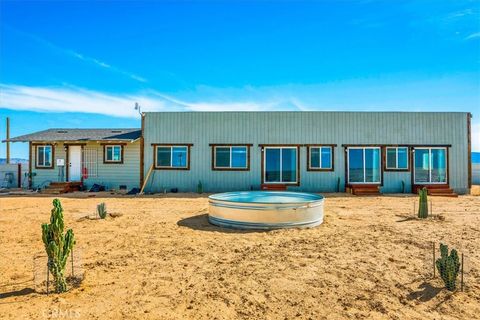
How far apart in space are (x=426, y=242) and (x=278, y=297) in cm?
425

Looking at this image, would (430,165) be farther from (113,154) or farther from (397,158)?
(113,154)

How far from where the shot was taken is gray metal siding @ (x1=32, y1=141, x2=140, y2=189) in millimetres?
17656

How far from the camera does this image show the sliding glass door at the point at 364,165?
54.9ft

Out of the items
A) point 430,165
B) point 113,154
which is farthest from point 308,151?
point 113,154

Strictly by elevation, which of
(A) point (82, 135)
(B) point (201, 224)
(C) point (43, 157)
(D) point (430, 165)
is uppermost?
(A) point (82, 135)

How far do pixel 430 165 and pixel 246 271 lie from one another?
15.8 m

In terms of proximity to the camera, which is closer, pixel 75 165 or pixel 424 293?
pixel 424 293

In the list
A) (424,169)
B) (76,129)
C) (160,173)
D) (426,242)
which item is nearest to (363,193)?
(424,169)

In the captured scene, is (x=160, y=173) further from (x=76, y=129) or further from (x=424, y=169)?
(x=424, y=169)

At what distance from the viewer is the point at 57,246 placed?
14.5 feet

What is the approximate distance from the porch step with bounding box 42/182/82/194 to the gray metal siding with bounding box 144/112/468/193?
Answer: 4379 millimetres

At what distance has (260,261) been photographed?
5.52 metres

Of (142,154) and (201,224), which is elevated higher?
(142,154)

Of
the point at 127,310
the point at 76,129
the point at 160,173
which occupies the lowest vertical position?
the point at 127,310
